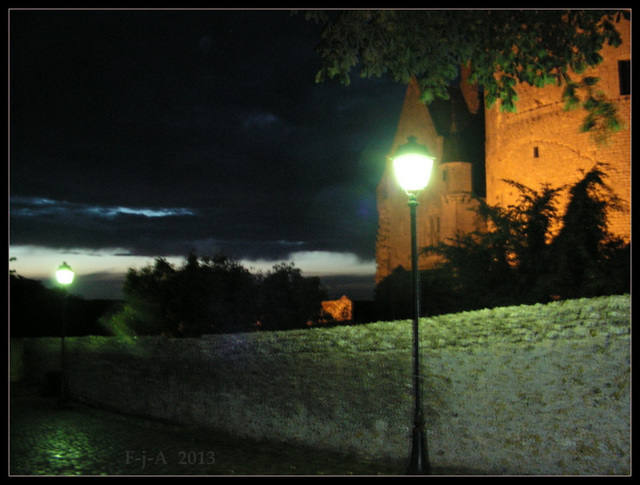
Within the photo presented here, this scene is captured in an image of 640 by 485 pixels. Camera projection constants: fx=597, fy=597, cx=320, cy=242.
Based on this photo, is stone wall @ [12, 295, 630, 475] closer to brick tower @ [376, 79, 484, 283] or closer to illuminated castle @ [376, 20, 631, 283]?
illuminated castle @ [376, 20, 631, 283]

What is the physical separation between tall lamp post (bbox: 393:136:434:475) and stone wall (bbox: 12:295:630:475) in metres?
1.07

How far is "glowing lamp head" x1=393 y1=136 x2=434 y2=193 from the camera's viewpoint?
818cm

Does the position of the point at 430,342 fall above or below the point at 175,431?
above

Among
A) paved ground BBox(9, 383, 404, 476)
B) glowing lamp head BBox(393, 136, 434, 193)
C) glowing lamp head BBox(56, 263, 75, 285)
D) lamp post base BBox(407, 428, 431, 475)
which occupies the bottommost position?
paved ground BBox(9, 383, 404, 476)

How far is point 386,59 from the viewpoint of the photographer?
391 inches

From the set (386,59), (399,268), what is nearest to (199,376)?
(386,59)

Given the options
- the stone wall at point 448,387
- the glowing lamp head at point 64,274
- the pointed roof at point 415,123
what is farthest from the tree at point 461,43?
the pointed roof at point 415,123

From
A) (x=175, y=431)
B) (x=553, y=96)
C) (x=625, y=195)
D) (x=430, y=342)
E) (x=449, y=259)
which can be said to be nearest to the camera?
(x=430, y=342)

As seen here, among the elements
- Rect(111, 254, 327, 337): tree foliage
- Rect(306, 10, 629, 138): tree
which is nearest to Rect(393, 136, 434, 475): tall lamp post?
Rect(306, 10, 629, 138): tree

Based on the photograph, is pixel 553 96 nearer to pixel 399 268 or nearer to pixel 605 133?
pixel 605 133

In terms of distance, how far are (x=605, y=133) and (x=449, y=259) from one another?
29.4 feet

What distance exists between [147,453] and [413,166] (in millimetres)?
7051

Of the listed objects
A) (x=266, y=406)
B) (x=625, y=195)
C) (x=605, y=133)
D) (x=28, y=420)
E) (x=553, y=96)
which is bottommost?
(x=28, y=420)

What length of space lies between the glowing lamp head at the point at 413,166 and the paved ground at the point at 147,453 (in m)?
4.50
